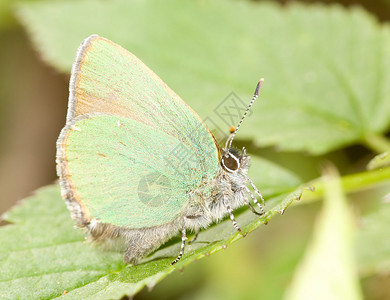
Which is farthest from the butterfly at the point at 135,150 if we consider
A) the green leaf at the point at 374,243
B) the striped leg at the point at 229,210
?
the green leaf at the point at 374,243

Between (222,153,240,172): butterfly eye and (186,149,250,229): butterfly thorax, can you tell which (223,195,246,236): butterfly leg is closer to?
(186,149,250,229): butterfly thorax

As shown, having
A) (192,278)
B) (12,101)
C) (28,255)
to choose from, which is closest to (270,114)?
(192,278)

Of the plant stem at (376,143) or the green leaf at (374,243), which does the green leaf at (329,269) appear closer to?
the green leaf at (374,243)

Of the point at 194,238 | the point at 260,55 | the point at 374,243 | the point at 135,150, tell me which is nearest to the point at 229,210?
the point at 194,238

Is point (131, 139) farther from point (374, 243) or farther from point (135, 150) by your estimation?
point (374, 243)

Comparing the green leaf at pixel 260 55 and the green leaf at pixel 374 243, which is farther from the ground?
the green leaf at pixel 260 55

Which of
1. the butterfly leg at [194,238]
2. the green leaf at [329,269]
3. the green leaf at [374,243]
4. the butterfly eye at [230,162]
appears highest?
the butterfly eye at [230,162]

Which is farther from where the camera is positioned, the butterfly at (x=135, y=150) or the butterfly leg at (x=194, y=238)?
the butterfly leg at (x=194, y=238)
